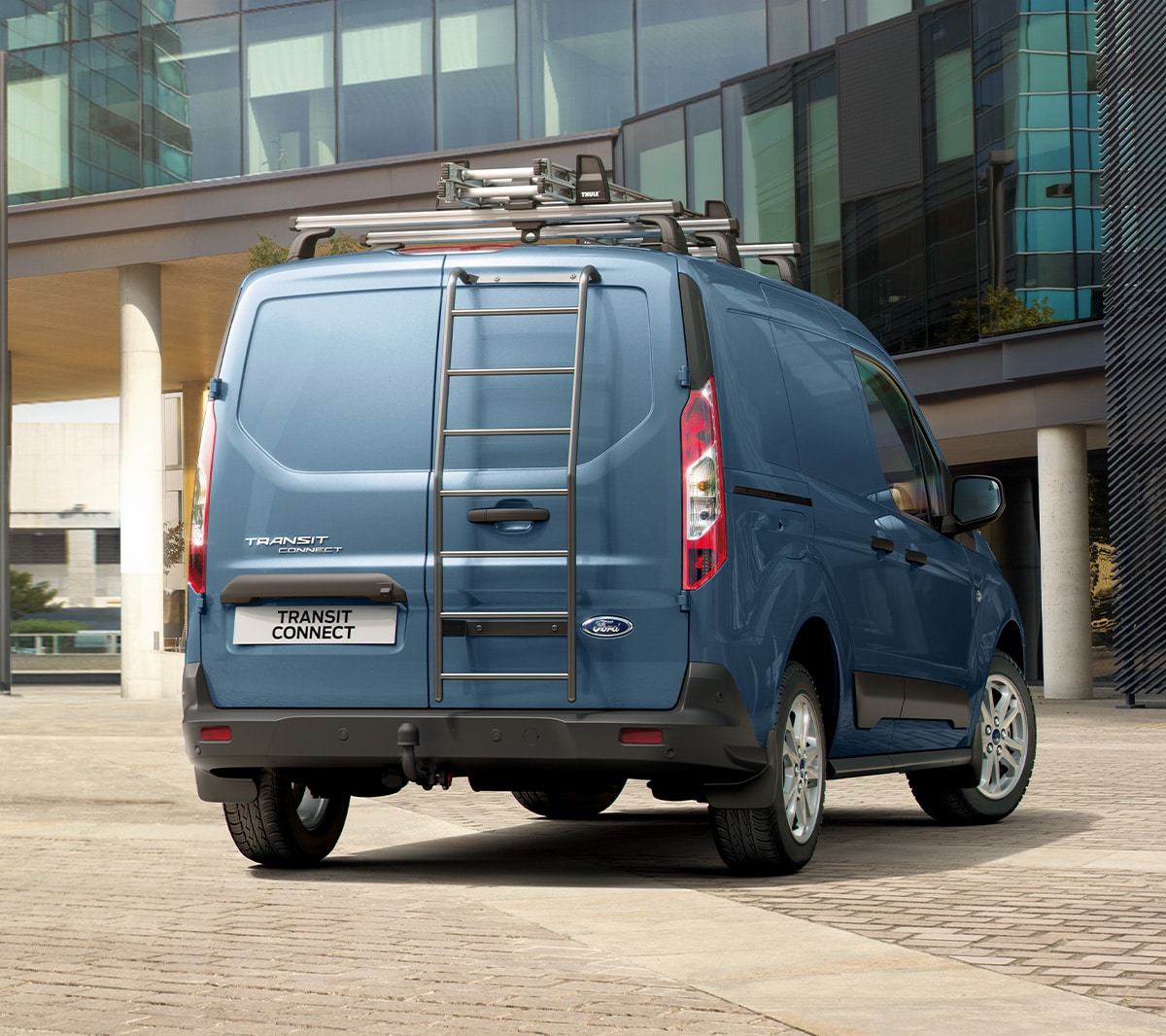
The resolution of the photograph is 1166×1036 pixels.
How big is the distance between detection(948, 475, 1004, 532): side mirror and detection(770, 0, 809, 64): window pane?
2165cm

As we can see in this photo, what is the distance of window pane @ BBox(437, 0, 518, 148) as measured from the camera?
106 ft

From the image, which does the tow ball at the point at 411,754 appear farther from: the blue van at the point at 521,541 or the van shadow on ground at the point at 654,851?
the van shadow on ground at the point at 654,851

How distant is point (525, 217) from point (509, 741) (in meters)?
2.33

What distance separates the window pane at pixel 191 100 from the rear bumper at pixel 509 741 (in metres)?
27.5

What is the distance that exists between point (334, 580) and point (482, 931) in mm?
1610

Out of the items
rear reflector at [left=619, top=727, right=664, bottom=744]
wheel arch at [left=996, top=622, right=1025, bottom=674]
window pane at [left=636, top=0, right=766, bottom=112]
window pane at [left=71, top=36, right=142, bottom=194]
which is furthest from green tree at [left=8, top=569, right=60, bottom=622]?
rear reflector at [left=619, top=727, right=664, bottom=744]

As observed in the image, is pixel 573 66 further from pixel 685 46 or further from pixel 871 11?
pixel 871 11

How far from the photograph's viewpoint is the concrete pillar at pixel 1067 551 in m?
26.8

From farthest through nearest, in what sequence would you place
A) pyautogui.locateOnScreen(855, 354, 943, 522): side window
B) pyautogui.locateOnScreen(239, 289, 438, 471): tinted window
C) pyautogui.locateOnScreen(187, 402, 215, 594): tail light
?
1. pyautogui.locateOnScreen(855, 354, 943, 522): side window
2. pyautogui.locateOnScreen(187, 402, 215, 594): tail light
3. pyautogui.locateOnScreen(239, 289, 438, 471): tinted window

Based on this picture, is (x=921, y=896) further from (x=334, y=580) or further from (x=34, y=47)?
(x=34, y=47)

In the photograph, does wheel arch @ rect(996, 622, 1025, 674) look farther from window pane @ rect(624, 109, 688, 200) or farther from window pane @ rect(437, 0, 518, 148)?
window pane @ rect(437, 0, 518, 148)

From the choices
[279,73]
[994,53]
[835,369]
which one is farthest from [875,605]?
[279,73]

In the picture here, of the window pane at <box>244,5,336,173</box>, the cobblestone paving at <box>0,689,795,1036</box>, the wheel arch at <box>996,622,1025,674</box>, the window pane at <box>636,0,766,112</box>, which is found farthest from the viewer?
the window pane at <box>244,5,336,173</box>

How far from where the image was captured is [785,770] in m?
7.79
